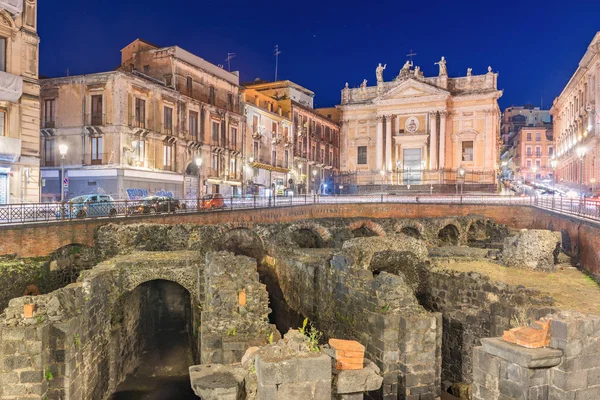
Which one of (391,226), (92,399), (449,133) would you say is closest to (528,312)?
(92,399)

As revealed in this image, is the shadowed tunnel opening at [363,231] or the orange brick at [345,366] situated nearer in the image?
the orange brick at [345,366]

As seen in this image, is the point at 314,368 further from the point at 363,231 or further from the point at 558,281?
the point at 363,231

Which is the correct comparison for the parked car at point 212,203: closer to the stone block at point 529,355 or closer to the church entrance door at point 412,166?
the stone block at point 529,355

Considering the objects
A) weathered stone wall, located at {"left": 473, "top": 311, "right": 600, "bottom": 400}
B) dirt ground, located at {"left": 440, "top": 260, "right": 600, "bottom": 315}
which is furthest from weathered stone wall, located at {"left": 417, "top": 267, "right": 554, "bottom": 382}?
weathered stone wall, located at {"left": 473, "top": 311, "right": 600, "bottom": 400}

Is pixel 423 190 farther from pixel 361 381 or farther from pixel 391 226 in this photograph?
pixel 361 381

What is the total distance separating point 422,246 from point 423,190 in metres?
38.9

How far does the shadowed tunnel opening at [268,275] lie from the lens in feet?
56.7

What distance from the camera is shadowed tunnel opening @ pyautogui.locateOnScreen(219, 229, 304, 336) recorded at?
17.3 meters

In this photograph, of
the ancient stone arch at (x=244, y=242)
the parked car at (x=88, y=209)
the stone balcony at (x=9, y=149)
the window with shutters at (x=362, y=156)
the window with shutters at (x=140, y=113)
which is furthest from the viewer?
the window with shutters at (x=362, y=156)

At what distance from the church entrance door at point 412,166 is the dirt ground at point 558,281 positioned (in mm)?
41235

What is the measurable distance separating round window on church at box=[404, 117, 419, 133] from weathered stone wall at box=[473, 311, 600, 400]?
5444 cm

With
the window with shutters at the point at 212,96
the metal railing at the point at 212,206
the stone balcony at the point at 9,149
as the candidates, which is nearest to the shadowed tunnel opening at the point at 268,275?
the metal railing at the point at 212,206

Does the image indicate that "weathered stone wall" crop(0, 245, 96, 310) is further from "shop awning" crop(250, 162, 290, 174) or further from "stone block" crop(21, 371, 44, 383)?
"shop awning" crop(250, 162, 290, 174)

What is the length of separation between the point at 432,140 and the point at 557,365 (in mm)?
53535
